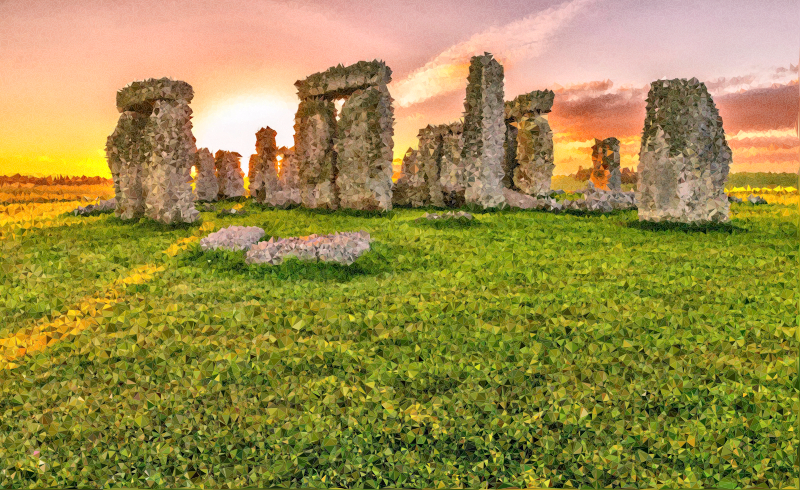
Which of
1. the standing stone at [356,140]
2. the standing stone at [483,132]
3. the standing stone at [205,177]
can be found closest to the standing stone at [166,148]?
the standing stone at [356,140]

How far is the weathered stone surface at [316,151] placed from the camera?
1723 centimetres

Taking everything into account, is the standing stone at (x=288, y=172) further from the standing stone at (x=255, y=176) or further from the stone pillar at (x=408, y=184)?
the stone pillar at (x=408, y=184)

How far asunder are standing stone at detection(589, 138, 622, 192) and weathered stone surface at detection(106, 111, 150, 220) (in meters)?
20.0

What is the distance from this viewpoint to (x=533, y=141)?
21.5 m

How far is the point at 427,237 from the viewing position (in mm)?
9773

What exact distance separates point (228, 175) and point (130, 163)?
1282 cm

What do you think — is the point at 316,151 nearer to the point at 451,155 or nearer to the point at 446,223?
the point at 451,155

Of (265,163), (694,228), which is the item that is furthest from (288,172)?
(694,228)

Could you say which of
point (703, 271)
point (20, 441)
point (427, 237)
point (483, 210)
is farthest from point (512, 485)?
point (483, 210)

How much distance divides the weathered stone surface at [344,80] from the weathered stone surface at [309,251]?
879cm

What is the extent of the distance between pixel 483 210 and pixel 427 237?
19.8 ft

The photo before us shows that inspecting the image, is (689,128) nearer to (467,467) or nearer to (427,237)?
(427,237)

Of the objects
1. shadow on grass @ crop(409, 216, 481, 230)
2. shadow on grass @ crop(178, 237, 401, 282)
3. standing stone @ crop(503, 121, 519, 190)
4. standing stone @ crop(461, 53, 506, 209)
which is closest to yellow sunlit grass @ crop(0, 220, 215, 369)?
shadow on grass @ crop(178, 237, 401, 282)

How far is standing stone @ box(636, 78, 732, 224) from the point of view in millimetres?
10648
